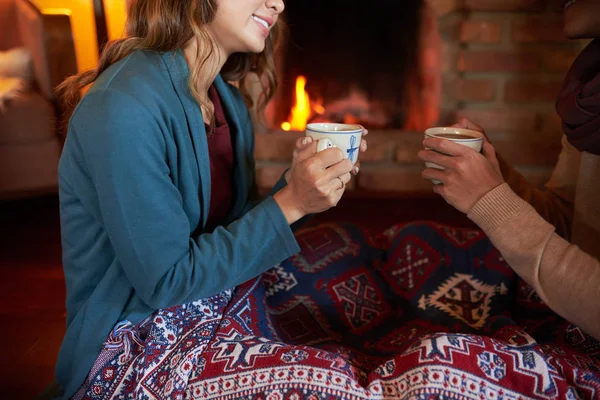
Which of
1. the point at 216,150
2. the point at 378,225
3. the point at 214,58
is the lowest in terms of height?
the point at 378,225

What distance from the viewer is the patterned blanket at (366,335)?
2.38 ft

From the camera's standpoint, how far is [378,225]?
1953mm

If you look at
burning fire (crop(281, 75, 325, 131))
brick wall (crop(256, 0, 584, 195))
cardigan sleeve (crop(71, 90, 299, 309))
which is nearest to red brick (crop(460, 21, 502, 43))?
brick wall (crop(256, 0, 584, 195))

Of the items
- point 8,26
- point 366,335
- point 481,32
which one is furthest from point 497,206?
point 8,26

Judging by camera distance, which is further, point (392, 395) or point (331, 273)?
point (331, 273)

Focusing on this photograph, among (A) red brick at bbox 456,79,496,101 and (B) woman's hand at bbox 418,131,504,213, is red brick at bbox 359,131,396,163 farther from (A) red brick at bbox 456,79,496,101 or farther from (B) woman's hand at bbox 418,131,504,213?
(B) woman's hand at bbox 418,131,504,213

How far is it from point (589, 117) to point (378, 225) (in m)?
1.11

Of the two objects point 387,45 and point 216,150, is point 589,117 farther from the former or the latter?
point 387,45

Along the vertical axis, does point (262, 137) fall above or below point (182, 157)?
below

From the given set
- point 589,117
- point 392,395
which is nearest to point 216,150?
point 392,395

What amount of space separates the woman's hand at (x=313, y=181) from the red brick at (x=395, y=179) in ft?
4.27

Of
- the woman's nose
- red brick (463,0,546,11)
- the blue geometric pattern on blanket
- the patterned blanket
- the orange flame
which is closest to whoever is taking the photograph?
the patterned blanket

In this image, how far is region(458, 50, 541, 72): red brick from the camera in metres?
1.93

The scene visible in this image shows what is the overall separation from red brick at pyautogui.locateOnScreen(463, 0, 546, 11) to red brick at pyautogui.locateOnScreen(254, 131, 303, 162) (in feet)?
2.56
